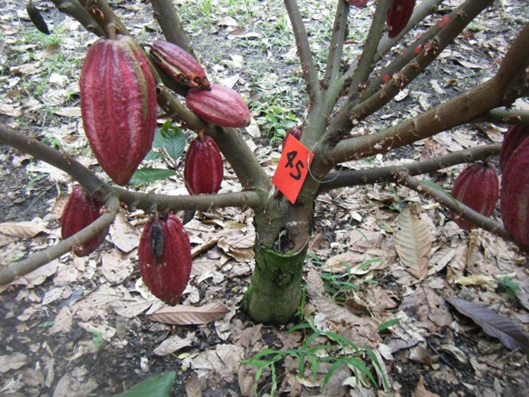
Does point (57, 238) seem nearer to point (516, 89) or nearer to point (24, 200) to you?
point (24, 200)

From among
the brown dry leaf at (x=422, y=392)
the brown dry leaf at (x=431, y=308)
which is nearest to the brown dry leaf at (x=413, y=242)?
the brown dry leaf at (x=431, y=308)

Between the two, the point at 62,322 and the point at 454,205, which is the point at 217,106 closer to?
the point at 454,205

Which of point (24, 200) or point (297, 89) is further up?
point (297, 89)

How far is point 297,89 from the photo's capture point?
9.39ft

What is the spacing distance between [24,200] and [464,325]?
1.95 meters

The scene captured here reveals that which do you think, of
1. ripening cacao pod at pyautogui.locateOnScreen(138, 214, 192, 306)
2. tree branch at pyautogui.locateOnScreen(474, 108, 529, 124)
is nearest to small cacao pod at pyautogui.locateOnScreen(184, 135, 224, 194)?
ripening cacao pod at pyautogui.locateOnScreen(138, 214, 192, 306)

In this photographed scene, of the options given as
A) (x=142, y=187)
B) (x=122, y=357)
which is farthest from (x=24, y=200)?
(x=122, y=357)

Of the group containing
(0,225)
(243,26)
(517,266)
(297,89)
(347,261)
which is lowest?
(0,225)

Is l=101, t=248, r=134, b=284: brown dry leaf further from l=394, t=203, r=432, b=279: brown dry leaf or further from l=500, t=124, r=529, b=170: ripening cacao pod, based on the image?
l=500, t=124, r=529, b=170: ripening cacao pod

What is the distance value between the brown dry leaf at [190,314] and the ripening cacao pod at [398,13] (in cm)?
103

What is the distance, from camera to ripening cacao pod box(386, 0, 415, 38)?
105 centimetres

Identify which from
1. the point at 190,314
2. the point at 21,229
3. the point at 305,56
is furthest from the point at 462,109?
the point at 21,229

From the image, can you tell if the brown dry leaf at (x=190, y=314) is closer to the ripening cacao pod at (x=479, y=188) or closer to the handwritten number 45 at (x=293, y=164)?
the handwritten number 45 at (x=293, y=164)

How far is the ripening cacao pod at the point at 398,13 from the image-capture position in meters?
1.05
